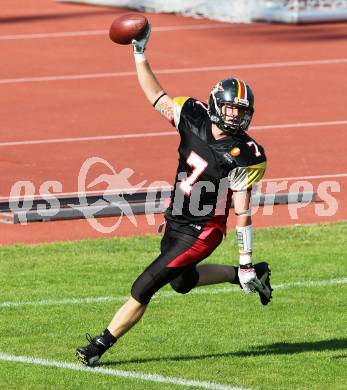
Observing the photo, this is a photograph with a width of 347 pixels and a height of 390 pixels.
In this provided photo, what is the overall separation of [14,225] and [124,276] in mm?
2787

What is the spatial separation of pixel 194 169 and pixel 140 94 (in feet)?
41.8

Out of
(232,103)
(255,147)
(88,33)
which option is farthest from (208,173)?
(88,33)

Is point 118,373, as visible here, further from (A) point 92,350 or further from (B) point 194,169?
(B) point 194,169

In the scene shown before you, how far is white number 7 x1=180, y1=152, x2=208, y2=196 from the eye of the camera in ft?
33.1

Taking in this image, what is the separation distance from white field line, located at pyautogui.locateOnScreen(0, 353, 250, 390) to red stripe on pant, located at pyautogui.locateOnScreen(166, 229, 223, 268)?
2.83 feet

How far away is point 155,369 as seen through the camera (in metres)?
9.99

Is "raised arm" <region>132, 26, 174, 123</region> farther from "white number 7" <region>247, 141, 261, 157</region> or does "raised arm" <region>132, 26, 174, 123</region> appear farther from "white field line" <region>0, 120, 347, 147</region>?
"white field line" <region>0, 120, 347, 147</region>

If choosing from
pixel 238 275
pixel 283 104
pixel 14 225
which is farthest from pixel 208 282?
Result: pixel 283 104

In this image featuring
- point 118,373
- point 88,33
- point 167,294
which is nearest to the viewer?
point 118,373

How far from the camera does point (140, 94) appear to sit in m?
22.8

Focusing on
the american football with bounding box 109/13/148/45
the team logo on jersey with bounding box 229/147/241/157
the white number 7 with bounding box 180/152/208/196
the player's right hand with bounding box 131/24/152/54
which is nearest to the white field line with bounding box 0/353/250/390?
the white number 7 with bounding box 180/152/208/196

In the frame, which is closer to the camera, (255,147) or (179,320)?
(255,147)

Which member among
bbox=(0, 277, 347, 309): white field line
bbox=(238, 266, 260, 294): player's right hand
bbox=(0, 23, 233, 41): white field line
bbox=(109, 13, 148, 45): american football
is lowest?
bbox=(0, 277, 347, 309): white field line

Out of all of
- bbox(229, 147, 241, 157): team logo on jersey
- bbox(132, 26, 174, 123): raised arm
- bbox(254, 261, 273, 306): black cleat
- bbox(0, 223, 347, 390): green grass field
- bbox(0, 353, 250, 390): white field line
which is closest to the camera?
bbox(0, 353, 250, 390): white field line
